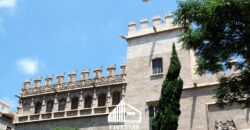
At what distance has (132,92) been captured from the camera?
98.8 ft

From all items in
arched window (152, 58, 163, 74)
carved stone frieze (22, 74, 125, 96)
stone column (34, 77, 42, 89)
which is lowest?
carved stone frieze (22, 74, 125, 96)

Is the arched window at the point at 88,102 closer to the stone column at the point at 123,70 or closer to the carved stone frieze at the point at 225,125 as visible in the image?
the stone column at the point at 123,70

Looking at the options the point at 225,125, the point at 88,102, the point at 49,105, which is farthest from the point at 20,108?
the point at 225,125

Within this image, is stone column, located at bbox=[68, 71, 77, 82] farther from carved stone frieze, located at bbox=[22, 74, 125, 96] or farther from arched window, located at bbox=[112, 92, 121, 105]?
arched window, located at bbox=[112, 92, 121, 105]

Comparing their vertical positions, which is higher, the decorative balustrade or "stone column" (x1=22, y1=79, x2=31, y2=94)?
"stone column" (x1=22, y1=79, x2=31, y2=94)

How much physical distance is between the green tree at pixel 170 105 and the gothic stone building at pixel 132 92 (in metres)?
5.38

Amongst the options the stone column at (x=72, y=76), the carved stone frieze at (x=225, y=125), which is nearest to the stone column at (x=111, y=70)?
the stone column at (x=72, y=76)

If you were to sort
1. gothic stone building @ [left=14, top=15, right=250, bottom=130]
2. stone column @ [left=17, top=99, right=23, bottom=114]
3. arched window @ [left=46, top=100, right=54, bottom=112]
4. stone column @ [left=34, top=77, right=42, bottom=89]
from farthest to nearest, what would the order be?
stone column @ [left=34, top=77, right=42, bottom=89], stone column @ [left=17, top=99, right=23, bottom=114], arched window @ [left=46, top=100, right=54, bottom=112], gothic stone building @ [left=14, top=15, right=250, bottom=130]

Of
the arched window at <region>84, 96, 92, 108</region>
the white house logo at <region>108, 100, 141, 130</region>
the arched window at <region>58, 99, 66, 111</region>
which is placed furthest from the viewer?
the arched window at <region>58, 99, 66, 111</region>

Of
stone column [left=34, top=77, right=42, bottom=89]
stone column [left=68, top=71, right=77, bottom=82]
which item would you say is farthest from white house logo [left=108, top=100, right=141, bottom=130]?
stone column [left=34, top=77, right=42, bottom=89]

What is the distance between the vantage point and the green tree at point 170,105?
21.4 m

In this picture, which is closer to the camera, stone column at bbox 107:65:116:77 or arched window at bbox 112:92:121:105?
arched window at bbox 112:92:121:105

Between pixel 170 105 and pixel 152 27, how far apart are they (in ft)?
36.6

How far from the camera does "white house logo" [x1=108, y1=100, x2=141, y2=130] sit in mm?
28797
